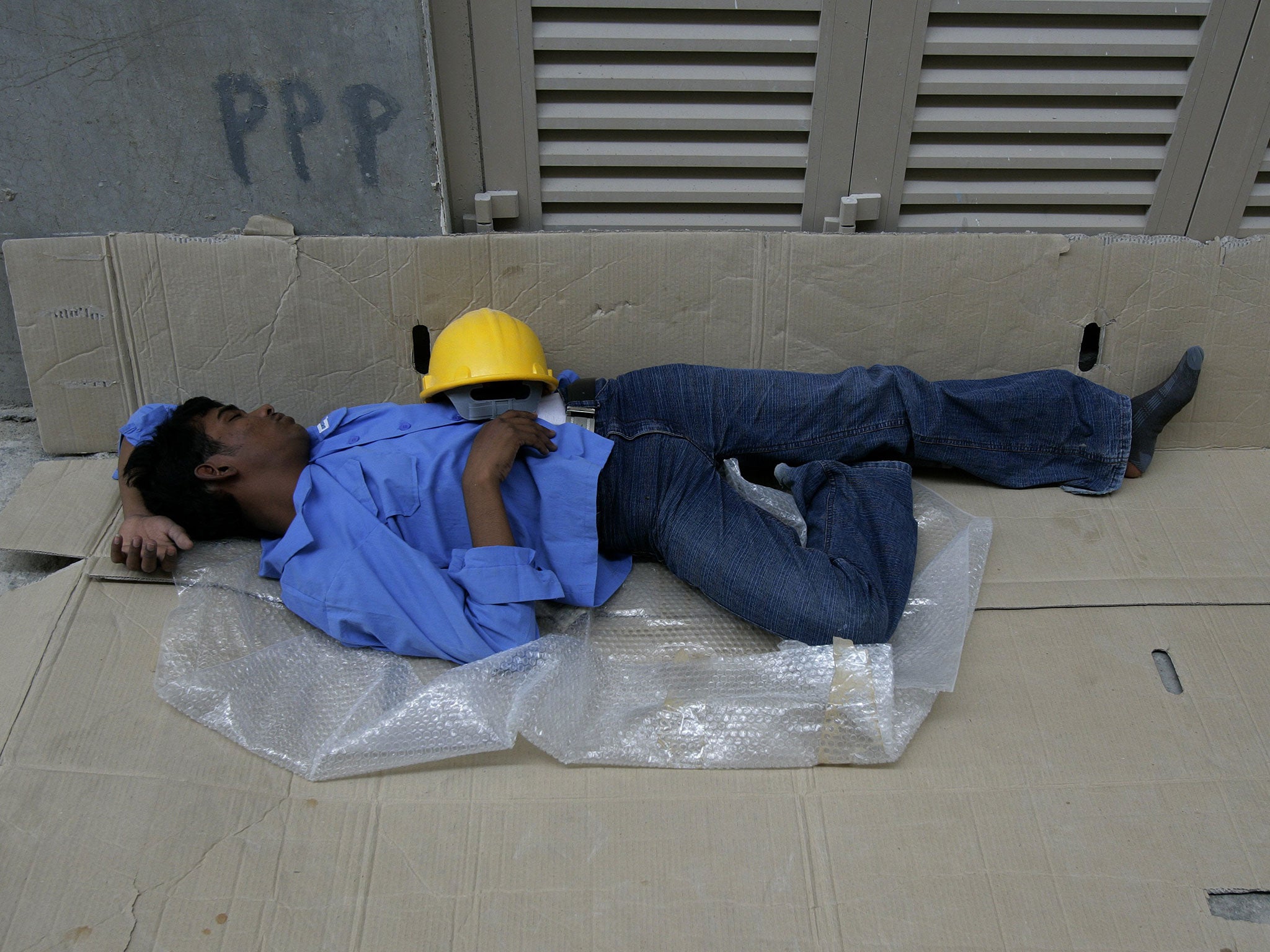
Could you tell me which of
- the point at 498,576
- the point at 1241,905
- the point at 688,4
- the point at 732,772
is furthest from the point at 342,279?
the point at 1241,905

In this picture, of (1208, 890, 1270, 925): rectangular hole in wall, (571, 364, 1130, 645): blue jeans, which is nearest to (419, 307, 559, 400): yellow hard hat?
(571, 364, 1130, 645): blue jeans

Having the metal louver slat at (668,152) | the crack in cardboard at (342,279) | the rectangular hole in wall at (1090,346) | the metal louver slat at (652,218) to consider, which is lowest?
the rectangular hole in wall at (1090,346)

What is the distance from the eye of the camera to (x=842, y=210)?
2.01m

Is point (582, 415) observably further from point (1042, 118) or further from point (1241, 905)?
point (1241, 905)

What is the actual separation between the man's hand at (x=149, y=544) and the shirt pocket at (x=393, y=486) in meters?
0.35

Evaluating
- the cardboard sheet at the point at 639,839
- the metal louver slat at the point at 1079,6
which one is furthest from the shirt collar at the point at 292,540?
the metal louver slat at the point at 1079,6

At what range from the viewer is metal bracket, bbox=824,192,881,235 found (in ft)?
6.57

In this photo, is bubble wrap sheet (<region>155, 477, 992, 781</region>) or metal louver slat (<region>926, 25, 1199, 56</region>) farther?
metal louver slat (<region>926, 25, 1199, 56</region>)

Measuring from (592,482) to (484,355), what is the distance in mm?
318

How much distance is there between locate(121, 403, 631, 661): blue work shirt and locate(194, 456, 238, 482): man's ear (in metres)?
0.13

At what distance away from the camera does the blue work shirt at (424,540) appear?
4.85ft

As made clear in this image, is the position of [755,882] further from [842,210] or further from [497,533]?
[842,210]

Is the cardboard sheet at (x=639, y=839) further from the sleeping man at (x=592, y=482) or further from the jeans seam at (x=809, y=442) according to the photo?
the jeans seam at (x=809, y=442)

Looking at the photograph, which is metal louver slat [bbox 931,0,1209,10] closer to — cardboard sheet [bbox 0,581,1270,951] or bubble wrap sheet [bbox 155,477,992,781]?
bubble wrap sheet [bbox 155,477,992,781]
